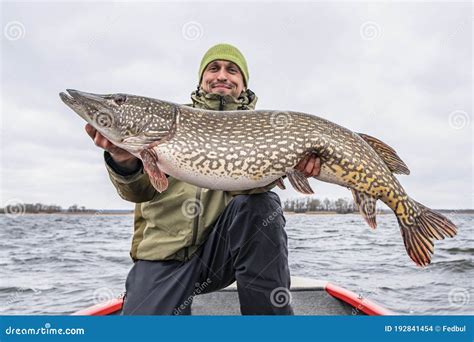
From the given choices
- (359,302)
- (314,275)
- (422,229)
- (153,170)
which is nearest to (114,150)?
(153,170)

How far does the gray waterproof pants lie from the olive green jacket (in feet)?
0.30

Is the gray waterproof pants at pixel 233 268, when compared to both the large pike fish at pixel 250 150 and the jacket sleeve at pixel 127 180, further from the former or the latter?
the jacket sleeve at pixel 127 180

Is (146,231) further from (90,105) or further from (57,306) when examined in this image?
(57,306)

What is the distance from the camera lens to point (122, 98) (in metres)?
3.27

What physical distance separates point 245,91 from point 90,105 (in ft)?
5.19

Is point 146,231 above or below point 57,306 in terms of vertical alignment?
above

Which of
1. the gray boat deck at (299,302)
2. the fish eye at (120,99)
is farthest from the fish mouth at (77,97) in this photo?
the gray boat deck at (299,302)

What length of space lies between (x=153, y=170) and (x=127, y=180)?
283 millimetres

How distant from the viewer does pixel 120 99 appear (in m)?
3.26

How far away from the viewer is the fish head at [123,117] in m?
3.14

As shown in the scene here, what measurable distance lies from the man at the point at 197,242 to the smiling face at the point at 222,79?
107 cm

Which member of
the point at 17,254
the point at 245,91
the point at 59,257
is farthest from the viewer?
the point at 17,254
